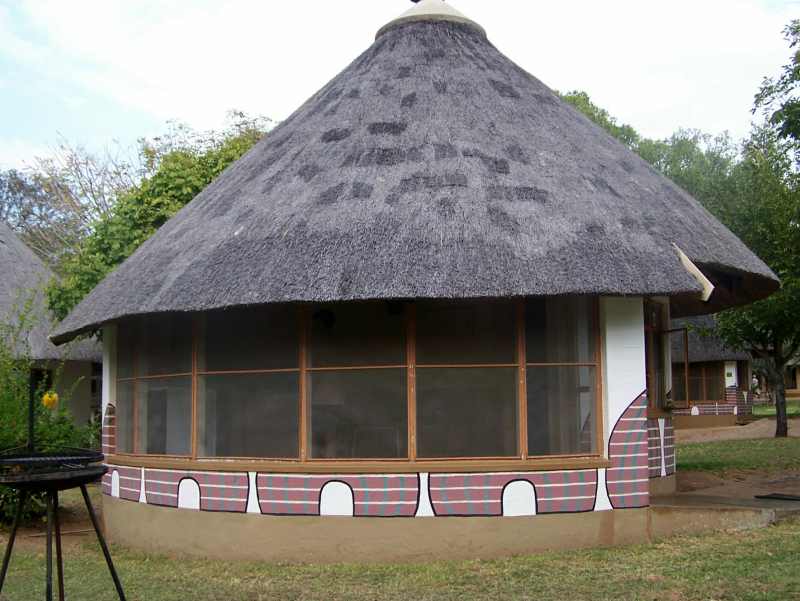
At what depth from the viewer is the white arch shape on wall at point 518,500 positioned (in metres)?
8.64

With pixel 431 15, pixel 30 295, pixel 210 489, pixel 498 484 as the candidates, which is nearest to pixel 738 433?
pixel 431 15

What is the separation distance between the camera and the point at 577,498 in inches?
345

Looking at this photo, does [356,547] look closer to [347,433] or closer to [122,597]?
[347,433]

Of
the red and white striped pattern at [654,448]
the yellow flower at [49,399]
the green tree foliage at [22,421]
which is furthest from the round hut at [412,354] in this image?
the yellow flower at [49,399]

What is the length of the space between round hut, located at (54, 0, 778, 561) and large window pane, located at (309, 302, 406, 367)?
0.06 feet

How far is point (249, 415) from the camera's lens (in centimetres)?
930

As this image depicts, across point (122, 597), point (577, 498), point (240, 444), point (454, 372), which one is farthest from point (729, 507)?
point (122, 597)

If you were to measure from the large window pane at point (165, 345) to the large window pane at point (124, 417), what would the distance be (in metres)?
0.43

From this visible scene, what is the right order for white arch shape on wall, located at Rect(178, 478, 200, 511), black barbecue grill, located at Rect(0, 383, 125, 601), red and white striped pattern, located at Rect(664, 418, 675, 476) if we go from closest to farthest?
black barbecue grill, located at Rect(0, 383, 125, 601)
white arch shape on wall, located at Rect(178, 478, 200, 511)
red and white striped pattern, located at Rect(664, 418, 675, 476)

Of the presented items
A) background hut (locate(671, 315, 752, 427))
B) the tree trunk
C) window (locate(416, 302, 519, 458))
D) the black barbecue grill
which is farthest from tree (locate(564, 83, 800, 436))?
the black barbecue grill

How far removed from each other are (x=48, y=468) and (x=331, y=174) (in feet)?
15.5

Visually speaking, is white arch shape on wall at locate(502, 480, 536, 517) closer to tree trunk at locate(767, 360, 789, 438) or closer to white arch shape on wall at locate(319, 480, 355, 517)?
white arch shape on wall at locate(319, 480, 355, 517)

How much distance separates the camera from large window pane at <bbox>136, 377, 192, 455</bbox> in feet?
32.1

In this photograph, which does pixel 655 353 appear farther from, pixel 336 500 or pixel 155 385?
pixel 155 385
